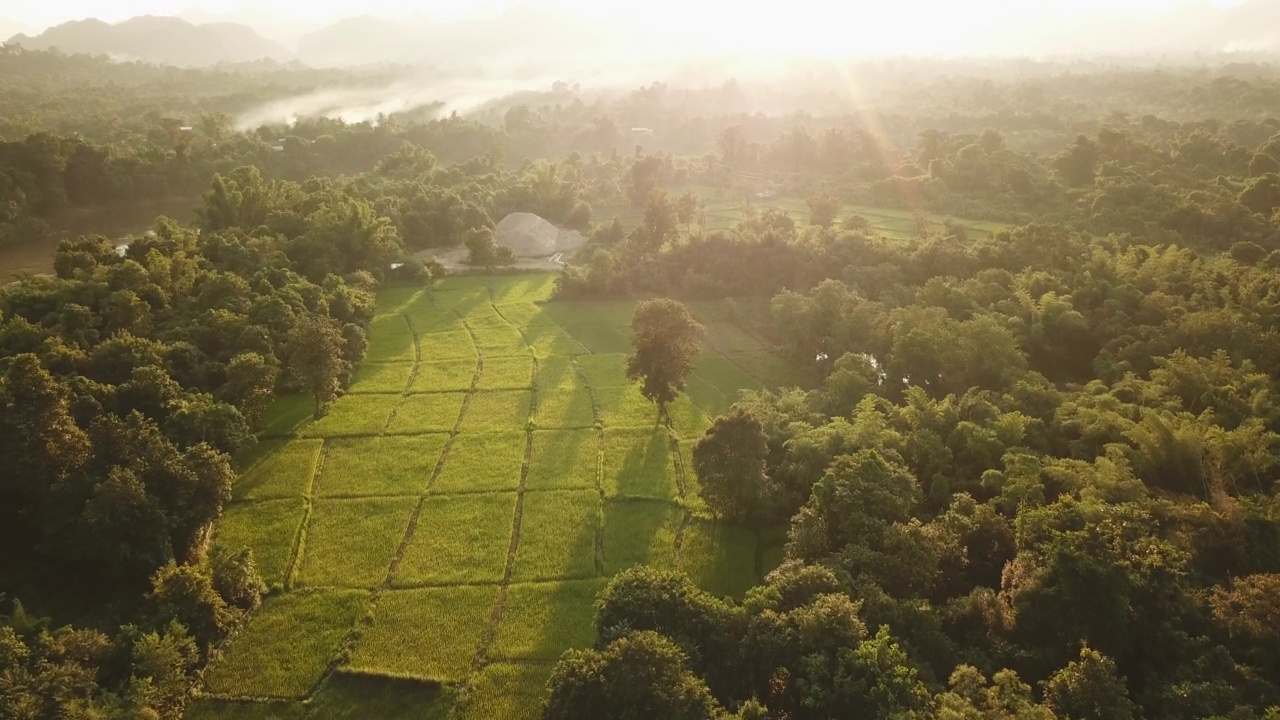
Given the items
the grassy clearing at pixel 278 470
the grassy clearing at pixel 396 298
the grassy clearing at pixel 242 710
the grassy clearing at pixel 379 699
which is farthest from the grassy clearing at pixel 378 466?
the grassy clearing at pixel 396 298

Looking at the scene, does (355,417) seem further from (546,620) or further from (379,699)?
(379,699)

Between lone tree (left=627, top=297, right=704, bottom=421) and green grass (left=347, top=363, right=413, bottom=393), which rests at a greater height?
lone tree (left=627, top=297, right=704, bottom=421)

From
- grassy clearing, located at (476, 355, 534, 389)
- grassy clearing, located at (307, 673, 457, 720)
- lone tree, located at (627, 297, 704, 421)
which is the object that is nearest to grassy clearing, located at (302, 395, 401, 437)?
grassy clearing, located at (476, 355, 534, 389)

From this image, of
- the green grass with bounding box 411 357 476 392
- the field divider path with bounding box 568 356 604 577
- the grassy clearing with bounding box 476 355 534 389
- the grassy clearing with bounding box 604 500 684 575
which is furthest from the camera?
the grassy clearing with bounding box 476 355 534 389

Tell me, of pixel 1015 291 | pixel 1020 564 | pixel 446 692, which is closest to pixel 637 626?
pixel 446 692

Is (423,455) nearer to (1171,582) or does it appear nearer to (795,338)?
(795,338)

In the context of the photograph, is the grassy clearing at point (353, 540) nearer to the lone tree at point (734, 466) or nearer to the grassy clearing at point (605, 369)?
the lone tree at point (734, 466)

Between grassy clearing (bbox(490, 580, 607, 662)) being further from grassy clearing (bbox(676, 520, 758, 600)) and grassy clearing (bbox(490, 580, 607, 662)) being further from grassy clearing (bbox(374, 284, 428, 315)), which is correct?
grassy clearing (bbox(374, 284, 428, 315))
